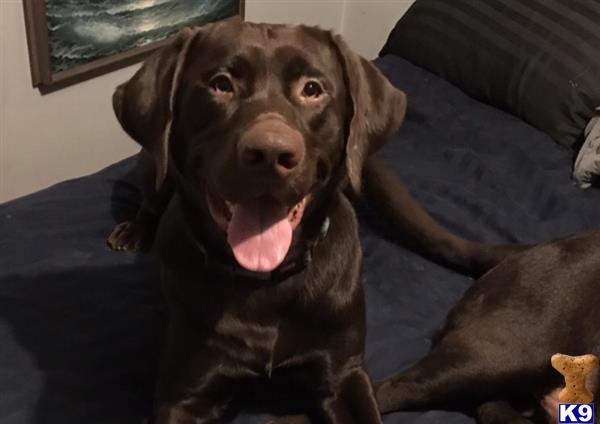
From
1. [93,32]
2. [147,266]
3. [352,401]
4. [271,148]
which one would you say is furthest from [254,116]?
[93,32]

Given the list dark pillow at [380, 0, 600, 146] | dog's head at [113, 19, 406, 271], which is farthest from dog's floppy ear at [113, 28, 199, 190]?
dark pillow at [380, 0, 600, 146]

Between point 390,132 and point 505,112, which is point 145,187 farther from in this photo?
point 505,112

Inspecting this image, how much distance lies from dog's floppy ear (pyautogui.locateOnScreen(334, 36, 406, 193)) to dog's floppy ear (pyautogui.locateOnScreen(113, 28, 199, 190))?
0.84 ft

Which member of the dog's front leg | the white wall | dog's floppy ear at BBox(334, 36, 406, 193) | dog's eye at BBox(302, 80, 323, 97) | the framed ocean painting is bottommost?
the white wall

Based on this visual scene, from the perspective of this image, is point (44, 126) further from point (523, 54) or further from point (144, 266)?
point (523, 54)

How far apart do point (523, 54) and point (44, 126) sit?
1.37 meters

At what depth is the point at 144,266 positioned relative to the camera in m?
1.80

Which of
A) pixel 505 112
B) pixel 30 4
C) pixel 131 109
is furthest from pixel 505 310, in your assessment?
pixel 30 4

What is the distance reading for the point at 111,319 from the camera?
63.9 inches

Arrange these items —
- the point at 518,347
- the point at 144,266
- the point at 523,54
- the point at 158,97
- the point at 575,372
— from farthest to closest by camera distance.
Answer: the point at 523,54 < the point at 144,266 < the point at 518,347 < the point at 158,97 < the point at 575,372

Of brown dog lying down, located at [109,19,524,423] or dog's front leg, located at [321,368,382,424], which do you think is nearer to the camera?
brown dog lying down, located at [109,19,524,423]

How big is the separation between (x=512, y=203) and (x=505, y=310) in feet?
1.93

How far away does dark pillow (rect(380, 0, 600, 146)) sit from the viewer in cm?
225

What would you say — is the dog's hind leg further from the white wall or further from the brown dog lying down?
the white wall
